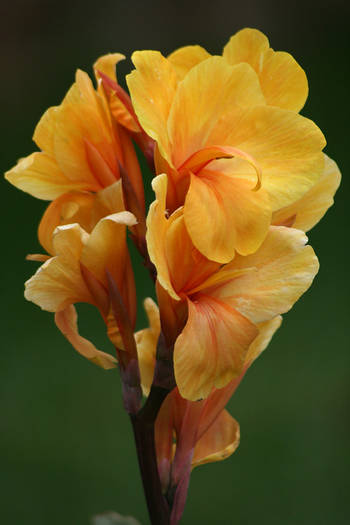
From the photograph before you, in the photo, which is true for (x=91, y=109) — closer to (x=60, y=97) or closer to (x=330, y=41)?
(x=60, y=97)

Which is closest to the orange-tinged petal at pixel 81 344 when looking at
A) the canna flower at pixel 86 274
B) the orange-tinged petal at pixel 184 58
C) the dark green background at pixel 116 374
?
the canna flower at pixel 86 274

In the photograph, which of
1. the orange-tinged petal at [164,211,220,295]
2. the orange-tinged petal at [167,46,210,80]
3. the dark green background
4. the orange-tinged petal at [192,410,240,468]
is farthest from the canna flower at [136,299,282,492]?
the dark green background

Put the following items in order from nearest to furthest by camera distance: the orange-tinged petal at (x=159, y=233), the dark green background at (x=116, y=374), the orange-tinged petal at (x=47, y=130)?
the orange-tinged petal at (x=159, y=233) → the orange-tinged petal at (x=47, y=130) → the dark green background at (x=116, y=374)

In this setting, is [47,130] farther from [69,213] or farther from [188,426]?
[188,426]

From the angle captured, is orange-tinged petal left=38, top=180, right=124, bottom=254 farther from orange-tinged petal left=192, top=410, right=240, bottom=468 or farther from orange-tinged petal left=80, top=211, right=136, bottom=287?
orange-tinged petal left=192, top=410, right=240, bottom=468

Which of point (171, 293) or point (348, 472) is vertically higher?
point (171, 293)

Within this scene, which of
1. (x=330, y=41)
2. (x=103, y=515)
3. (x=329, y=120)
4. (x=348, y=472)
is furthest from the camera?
(x=330, y=41)

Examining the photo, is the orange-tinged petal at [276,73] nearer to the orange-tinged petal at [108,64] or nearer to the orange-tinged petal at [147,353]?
the orange-tinged petal at [108,64]

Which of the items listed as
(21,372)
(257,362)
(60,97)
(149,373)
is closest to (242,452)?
(257,362)
